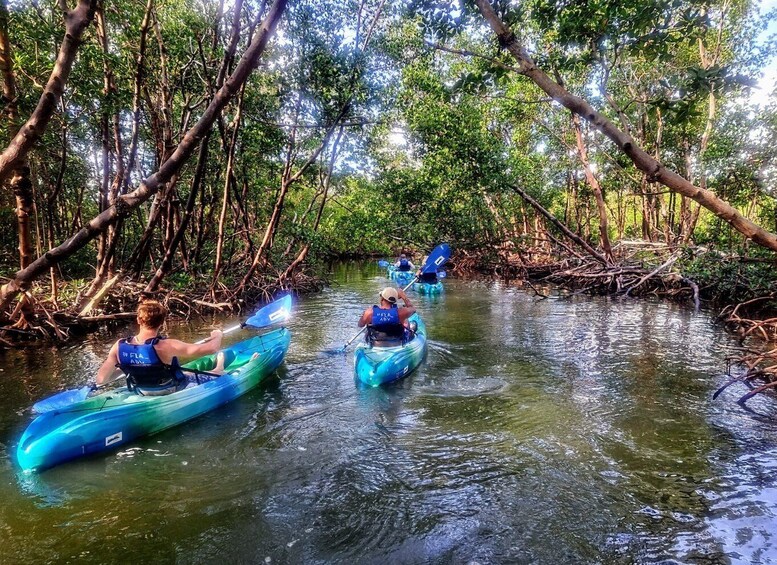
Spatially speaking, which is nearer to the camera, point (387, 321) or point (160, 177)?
point (160, 177)

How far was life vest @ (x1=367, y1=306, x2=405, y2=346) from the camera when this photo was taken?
21.7 ft

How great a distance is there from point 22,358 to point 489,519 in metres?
7.72

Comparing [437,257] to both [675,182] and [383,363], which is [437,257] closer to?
[383,363]

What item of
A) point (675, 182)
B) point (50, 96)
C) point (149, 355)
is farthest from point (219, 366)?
point (675, 182)

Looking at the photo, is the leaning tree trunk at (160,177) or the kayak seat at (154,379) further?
the kayak seat at (154,379)

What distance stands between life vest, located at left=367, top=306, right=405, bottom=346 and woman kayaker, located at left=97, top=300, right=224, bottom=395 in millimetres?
2512

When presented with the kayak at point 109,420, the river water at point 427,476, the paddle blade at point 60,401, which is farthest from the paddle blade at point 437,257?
the paddle blade at point 60,401

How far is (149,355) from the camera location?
4391 millimetres

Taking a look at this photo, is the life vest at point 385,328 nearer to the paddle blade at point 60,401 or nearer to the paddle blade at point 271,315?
the paddle blade at point 271,315

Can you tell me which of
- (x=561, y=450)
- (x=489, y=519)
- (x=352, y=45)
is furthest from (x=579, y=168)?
(x=489, y=519)

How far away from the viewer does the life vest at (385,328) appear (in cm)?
660

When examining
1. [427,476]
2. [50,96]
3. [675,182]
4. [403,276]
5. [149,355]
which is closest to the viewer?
[50,96]

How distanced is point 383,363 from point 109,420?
3.09m

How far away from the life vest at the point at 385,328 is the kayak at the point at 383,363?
0.16m
